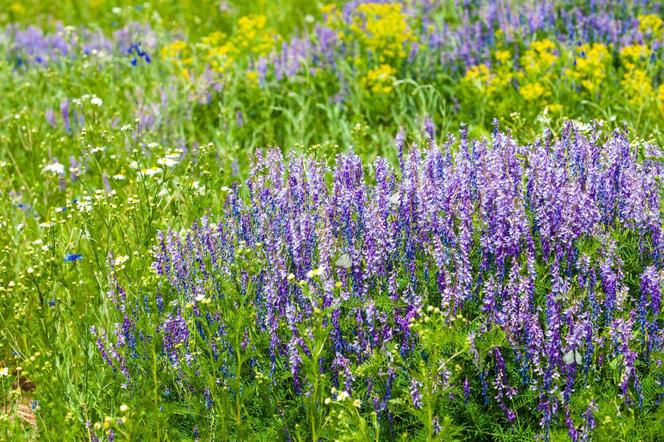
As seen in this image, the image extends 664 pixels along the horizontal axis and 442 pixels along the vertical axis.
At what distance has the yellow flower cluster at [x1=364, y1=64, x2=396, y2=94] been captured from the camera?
20.7 feet

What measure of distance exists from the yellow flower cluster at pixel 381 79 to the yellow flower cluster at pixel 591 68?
1336 mm

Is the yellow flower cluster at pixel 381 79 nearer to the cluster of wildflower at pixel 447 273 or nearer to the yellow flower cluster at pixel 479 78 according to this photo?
the yellow flower cluster at pixel 479 78

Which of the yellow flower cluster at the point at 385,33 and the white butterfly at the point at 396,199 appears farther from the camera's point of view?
the yellow flower cluster at the point at 385,33

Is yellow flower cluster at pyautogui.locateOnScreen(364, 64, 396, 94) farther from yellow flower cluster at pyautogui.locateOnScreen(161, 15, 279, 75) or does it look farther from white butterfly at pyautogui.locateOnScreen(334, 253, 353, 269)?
white butterfly at pyautogui.locateOnScreen(334, 253, 353, 269)

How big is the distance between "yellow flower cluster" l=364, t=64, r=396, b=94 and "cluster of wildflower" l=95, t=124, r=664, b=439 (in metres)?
2.85

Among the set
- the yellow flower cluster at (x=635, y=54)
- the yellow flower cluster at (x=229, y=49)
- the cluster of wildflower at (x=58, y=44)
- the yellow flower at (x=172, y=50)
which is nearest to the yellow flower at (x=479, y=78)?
the yellow flower cluster at (x=635, y=54)

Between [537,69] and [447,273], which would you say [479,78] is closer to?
[537,69]

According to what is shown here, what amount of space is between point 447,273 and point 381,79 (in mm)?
3655

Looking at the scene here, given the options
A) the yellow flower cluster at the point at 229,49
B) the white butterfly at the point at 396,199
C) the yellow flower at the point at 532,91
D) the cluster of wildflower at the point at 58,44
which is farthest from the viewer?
the cluster of wildflower at the point at 58,44

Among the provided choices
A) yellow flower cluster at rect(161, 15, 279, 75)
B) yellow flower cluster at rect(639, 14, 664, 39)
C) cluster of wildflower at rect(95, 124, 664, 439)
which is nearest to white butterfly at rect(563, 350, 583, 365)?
cluster of wildflower at rect(95, 124, 664, 439)

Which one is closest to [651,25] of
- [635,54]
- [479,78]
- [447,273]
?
[635,54]

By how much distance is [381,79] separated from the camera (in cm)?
644

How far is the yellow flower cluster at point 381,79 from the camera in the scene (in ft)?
20.7

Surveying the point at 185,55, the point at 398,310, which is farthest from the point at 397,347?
the point at 185,55
